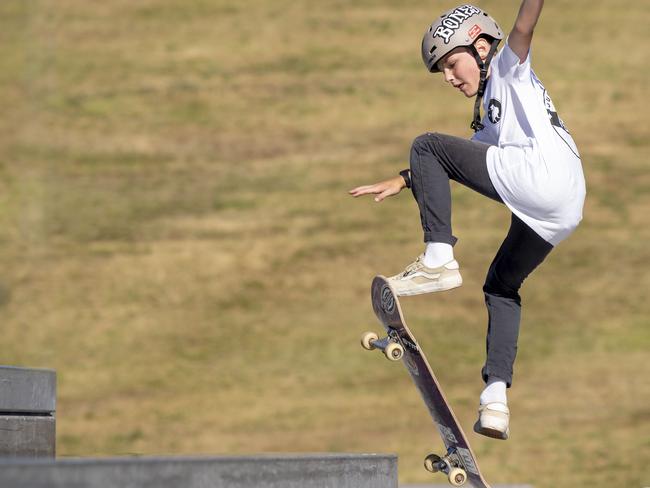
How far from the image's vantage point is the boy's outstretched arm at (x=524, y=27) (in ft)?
19.8

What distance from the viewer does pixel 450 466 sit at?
7184 millimetres

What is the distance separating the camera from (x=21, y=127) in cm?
2338

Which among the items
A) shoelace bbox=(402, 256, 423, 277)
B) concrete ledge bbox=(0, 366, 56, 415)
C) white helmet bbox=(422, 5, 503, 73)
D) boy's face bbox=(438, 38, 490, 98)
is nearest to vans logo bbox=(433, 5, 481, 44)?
white helmet bbox=(422, 5, 503, 73)

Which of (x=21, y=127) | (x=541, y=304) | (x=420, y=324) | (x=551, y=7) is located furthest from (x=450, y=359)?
(x=551, y=7)

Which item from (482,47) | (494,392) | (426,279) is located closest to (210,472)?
(426,279)

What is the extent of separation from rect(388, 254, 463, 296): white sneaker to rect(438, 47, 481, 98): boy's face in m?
1.08

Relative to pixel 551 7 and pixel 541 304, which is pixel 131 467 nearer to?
pixel 541 304

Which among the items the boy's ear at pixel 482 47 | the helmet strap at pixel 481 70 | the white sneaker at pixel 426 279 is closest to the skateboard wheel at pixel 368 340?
the white sneaker at pixel 426 279

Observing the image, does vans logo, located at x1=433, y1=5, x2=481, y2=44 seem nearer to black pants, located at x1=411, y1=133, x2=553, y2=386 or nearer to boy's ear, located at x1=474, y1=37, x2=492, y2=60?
boy's ear, located at x1=474, y1=37, x2=492, y2=60

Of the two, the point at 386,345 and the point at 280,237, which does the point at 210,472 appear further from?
the point at 280,237

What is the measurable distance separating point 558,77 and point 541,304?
8101mm

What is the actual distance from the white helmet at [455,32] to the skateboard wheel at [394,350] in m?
1.80

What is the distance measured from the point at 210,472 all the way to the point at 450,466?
3017 millimetres

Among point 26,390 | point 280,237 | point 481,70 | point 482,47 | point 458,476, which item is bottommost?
point 458,476
